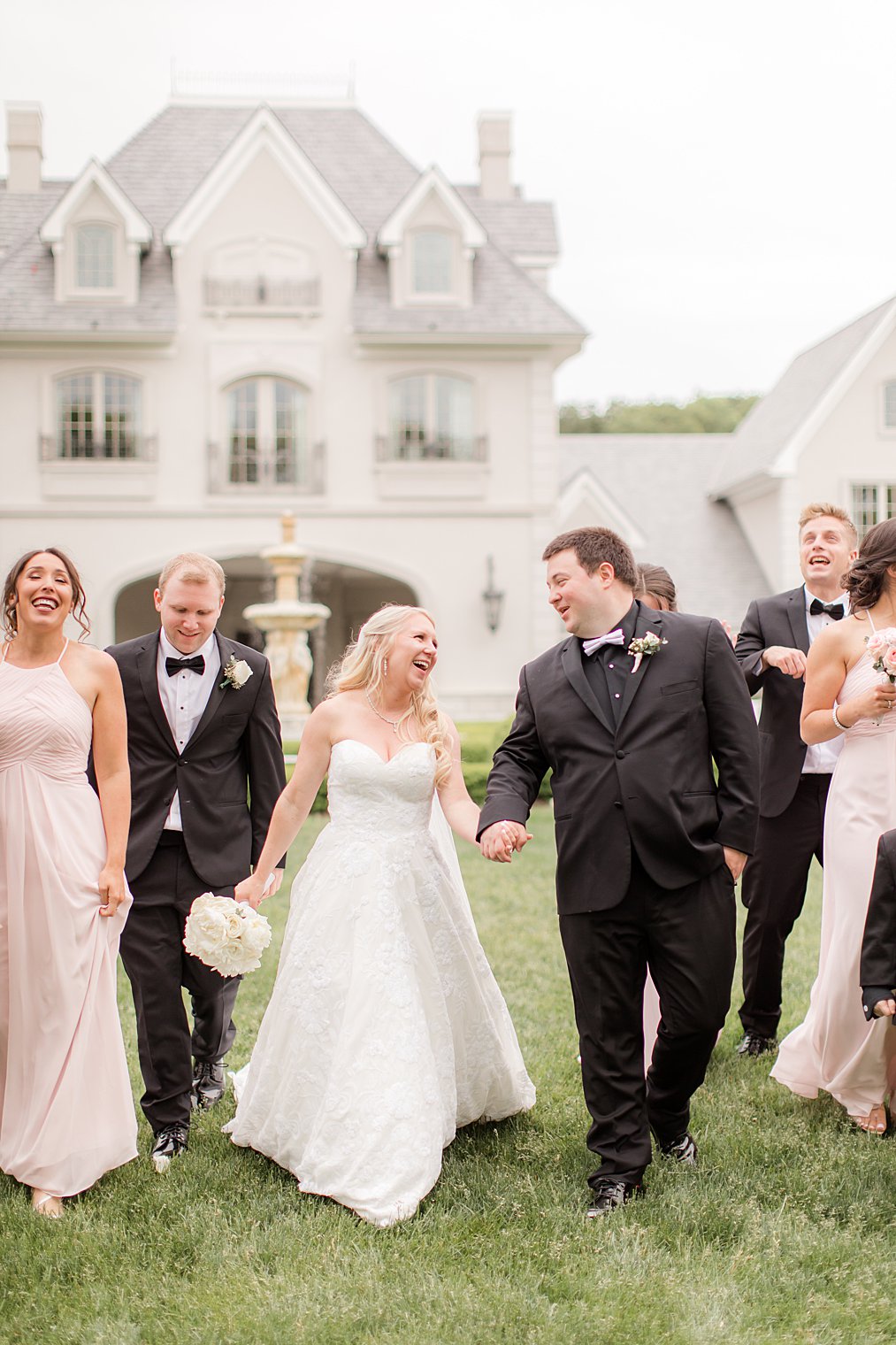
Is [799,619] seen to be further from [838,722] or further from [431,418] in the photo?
[431,418]

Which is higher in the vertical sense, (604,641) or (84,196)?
(84,196)

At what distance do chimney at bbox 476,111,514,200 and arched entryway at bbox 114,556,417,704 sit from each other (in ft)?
29.2

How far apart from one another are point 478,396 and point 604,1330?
69.4 feet

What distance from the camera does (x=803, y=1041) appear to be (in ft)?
17.9

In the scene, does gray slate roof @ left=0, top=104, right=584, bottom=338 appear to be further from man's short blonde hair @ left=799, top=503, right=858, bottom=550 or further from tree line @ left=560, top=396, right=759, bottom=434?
tree line @ left=560, top=396, right=759, bottom=434

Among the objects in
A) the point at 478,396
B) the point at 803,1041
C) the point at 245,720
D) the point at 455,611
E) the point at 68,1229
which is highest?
the point at 478,396

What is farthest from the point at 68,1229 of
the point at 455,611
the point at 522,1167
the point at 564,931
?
the point at 455,611

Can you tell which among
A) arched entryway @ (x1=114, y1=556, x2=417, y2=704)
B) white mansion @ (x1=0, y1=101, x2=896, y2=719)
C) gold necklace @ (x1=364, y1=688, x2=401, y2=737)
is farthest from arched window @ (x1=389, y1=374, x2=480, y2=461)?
gold necklace @ (x1=364, y1=688, x2=401, y2=737)

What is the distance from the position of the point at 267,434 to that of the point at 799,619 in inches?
727

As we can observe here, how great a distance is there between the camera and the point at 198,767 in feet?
17.5

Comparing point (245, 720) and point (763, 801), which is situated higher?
point (245, 720)

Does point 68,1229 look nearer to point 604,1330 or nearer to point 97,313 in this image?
point 604,1330

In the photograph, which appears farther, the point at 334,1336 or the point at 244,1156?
the point at 244,1156

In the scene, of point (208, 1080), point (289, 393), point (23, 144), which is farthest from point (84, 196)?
point (208, 1080)
